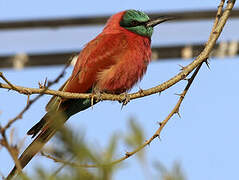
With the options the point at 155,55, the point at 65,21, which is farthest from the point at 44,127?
the point at 65,21

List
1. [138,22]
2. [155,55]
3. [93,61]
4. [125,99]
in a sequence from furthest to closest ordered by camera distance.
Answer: [155,55] → [138,22] → [93,61] → [125,99]

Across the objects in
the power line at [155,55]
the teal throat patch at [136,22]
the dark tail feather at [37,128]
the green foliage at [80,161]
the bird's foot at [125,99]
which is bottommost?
the power line at [155,55]

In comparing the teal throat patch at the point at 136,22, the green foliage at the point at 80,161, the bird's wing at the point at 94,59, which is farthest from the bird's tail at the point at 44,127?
the green foliage at the point at 80,161

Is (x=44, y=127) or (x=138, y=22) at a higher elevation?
(x=138, y=22)

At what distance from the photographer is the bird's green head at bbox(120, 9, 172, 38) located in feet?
12.2

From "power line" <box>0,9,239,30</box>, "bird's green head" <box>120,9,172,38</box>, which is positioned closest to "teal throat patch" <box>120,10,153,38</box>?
"bird's green head" <box>120,9,172,38</box>

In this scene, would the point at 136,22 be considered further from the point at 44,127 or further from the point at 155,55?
the point at 155,55

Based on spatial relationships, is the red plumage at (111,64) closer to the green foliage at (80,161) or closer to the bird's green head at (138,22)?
the bird's green head at (138,22)

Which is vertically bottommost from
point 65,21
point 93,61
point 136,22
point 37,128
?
point 65,21

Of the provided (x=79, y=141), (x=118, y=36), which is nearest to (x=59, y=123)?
(x=79, y=141)

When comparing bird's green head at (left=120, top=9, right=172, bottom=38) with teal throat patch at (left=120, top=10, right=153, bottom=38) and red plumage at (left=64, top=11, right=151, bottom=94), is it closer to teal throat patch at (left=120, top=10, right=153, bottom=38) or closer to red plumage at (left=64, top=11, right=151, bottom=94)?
teal throat patch at (left=120, top=10, right=153, bottom=38)

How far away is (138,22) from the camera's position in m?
3.78

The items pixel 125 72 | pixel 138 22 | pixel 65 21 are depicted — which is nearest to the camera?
pixel 125 72

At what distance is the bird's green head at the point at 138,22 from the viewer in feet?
12.2
